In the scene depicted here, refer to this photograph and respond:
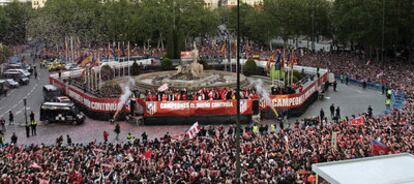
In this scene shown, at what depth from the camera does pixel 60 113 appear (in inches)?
1468

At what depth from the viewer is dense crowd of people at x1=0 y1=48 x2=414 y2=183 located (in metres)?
21.1

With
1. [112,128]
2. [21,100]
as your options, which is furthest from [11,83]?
[112,128]

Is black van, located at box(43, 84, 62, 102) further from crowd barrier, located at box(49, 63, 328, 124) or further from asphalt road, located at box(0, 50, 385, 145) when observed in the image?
crowd barrier, located at box(49, 63, 328, 124)

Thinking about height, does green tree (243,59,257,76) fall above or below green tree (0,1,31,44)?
below

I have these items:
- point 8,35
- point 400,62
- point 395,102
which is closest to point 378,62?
point 400,62

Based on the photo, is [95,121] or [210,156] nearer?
[210,156]

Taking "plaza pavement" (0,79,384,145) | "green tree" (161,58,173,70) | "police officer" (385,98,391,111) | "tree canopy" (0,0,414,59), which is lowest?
"plaza pavement" (0,79,384,145)

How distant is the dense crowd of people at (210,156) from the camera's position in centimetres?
2112

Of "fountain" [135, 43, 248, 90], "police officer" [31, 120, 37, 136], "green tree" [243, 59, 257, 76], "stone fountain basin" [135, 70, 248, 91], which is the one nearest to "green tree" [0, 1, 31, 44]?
"green tree" [243, 59, 257, 76]

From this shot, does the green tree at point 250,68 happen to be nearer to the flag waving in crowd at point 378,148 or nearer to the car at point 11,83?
the car at point 11,83

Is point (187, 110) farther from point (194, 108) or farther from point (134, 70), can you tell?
point (134, 70)

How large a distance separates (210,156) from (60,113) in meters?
17.0

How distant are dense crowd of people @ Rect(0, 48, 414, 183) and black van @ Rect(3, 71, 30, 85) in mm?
33719

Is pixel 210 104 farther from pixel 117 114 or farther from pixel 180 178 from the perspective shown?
pixel 180 178
